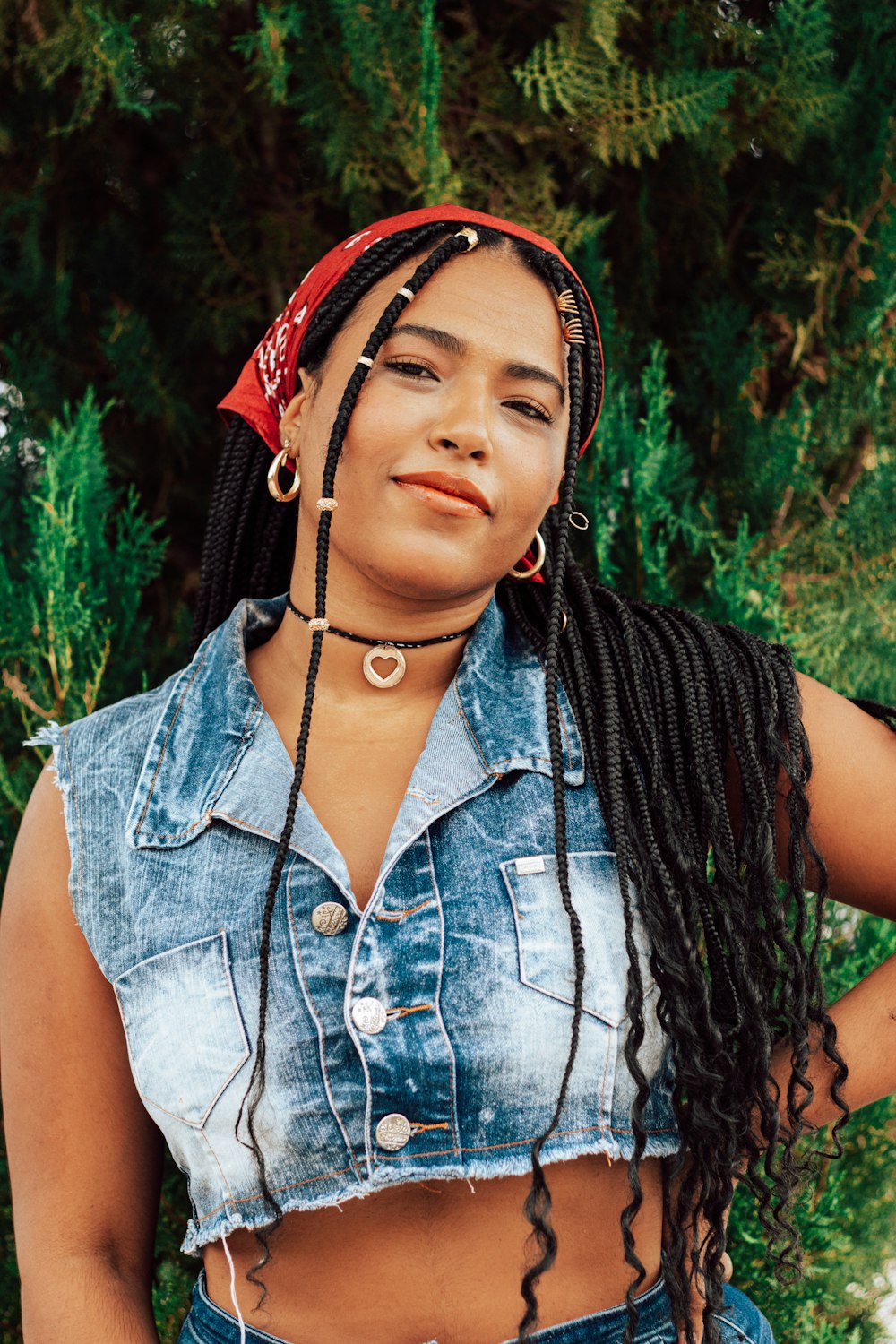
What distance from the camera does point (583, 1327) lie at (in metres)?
1.88

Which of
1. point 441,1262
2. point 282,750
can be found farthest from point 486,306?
point 441,1262

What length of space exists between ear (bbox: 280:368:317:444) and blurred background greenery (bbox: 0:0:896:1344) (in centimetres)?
74

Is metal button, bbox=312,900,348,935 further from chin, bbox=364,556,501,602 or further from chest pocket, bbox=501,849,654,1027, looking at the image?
chin, bbox=364,556,501,602

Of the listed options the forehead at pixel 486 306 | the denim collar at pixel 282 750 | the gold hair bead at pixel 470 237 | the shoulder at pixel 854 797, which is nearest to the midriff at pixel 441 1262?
the denim collar at pixel 282 750

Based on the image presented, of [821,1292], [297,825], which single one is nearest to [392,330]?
[297,825]

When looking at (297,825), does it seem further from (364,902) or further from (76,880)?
(76,880)

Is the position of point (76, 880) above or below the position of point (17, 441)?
below

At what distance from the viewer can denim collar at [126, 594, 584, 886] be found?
2.02 meters

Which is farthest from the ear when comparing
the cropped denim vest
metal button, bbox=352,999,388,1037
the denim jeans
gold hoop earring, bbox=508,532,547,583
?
the denim jeans

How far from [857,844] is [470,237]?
129 cm

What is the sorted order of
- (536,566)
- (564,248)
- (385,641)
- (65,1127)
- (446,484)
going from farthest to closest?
(564,248)
(536,566)
(385,641)
(65,1127)
(446,484)

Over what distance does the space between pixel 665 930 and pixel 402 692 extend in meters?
0.64

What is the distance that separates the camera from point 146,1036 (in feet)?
6.47

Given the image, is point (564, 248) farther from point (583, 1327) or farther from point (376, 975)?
point (583, 1327)
